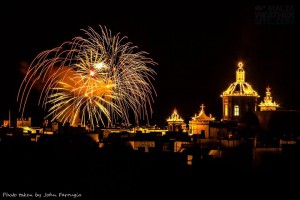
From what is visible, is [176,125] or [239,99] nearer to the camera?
[239,99]

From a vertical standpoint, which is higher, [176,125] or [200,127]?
[176,125]

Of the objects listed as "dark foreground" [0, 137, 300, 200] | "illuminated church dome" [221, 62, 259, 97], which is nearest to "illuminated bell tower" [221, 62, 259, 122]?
"illuminated church dome" [221, 62, 259, 97]

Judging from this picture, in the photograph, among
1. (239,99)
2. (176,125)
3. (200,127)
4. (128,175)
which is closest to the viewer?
(128,175)

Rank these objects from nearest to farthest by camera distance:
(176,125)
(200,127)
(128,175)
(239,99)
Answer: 1. (128,175)
2. (200,127)
3. (239,99)
4. (176,125)

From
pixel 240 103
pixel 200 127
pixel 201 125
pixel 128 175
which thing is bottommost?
pixel 128 175

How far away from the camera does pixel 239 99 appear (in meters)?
48.8

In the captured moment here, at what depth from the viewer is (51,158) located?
31016 millimetres

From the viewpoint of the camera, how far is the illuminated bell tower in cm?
4841

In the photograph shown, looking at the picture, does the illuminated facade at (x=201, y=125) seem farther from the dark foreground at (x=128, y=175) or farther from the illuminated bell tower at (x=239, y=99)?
the dark foreground at (x=128, y=175)

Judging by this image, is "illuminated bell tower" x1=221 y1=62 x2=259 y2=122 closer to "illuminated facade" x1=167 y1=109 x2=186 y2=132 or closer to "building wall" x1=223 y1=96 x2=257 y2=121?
"building wall" x1=223 y1=96 x2=257 y2=121

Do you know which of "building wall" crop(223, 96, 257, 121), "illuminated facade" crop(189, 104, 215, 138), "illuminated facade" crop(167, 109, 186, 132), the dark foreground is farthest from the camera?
"illuminated facade" crop(167, 109, 186, 132)

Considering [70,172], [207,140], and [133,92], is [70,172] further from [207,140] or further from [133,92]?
[207,140]

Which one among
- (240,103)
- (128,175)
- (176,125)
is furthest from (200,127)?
(128,175)

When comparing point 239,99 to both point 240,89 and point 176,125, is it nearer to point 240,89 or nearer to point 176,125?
point 240,89
